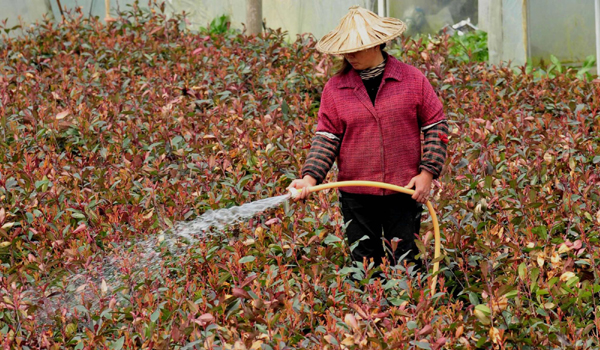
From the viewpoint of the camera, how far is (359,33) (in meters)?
2.97

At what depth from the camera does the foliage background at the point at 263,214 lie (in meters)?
2.79

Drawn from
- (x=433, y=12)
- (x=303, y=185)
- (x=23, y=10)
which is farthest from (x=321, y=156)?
(x=23, y=10)

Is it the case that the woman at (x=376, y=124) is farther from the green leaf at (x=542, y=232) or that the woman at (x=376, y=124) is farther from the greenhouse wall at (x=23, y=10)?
the greenhouse wall at (x=23, y=10)

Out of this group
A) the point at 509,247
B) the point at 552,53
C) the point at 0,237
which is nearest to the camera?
the point at 509,247

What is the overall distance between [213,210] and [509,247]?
154cm

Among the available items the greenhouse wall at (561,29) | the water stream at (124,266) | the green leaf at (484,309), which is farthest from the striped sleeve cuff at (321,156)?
the greenhouse wall at (561,29)

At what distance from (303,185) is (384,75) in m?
0.57

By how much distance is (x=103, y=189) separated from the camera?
4.19 meters

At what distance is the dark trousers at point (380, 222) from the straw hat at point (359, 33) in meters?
0.64

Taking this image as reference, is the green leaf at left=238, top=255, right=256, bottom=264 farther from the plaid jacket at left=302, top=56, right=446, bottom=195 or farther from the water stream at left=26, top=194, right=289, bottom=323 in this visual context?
the plaid jacket at left=302, top=56, right=446, bottom=195

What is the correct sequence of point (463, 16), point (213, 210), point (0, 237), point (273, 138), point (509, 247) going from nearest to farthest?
point (509, 247) < point (0, 237) < point (213, 210) < point (273, 138) < point (463, 16)

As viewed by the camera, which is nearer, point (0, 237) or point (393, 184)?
point (393, 184)

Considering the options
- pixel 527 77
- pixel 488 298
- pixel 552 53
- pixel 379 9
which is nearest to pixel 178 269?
pixel 488 298

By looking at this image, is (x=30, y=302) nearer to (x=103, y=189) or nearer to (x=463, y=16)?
(x=103, y=189)
